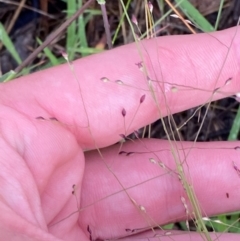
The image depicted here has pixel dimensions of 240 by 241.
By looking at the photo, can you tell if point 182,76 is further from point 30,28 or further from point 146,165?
point 30,28

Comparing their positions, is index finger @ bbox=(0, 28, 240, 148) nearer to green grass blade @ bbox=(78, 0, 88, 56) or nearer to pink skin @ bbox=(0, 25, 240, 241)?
pink skin @ bbox=(0, 25, 240, 241)

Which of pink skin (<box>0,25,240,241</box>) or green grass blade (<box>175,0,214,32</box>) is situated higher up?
green grass blade (<box>175,0,214,32</box>)

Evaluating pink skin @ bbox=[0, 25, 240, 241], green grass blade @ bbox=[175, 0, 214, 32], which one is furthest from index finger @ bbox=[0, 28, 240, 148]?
green grass blade @ bbox=[175, 0, 214, 32]

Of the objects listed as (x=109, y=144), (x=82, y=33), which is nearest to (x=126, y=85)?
(x=109, y=144)

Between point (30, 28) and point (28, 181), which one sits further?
point (30, 28)

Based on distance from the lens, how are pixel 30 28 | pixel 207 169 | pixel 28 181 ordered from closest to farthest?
pixel 28 181, pixel 207 169, pixel 30 28

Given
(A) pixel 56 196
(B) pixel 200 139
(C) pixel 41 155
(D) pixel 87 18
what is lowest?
(B) pixel 200 139

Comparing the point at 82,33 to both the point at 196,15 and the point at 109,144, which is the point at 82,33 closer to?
the point at 196,15

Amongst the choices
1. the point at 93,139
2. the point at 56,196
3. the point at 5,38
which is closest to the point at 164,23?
the point at 5,38
